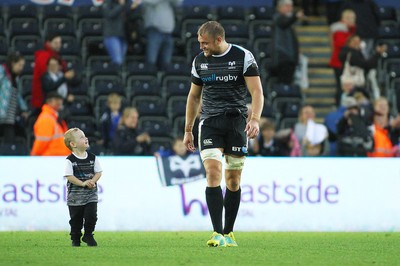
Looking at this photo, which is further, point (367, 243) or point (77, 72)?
point (77, 72)

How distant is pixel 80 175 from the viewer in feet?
39.0

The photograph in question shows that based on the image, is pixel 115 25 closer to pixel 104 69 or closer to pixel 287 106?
pixel 104 69

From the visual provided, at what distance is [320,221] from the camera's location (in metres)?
16.4

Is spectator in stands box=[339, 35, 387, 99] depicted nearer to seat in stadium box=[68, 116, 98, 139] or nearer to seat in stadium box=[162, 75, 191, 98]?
seat in stadium box=[162, 75, 191, 98]

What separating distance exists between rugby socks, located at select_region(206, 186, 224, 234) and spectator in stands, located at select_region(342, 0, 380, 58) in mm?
10959

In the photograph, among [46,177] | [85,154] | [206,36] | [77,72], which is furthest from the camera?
[77,72]

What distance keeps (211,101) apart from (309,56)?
12172 mm

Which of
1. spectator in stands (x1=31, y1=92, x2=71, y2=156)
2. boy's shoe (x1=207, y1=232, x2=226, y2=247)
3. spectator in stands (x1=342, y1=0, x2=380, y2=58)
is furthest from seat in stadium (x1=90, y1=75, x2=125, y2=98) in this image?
boy's shoe (x1=207, y1=232, x2=226, y2=247)

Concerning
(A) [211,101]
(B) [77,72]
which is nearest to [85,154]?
(A) [211,101]

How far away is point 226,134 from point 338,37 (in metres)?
10.5

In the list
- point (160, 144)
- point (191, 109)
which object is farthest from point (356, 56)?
point (191, 109)

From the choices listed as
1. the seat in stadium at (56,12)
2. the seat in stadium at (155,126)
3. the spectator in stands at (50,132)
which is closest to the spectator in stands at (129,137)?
the spectator in stands at (50,132)

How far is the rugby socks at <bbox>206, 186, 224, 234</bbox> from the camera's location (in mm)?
11356

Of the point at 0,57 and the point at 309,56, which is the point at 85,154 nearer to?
the point at 0,57
